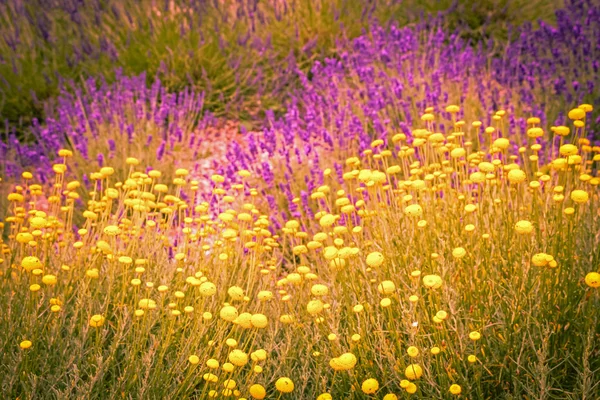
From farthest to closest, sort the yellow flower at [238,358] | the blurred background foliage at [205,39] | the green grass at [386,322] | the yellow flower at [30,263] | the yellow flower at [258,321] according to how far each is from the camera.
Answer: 1. the blurred background foliage at [205,39]
2. the yellow flower at [30,263]
3. the green grass at [386,322]
4. the yellow flower at [258,321]
5. the yellow flower at [238,358]

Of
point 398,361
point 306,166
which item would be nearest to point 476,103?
point 306,166

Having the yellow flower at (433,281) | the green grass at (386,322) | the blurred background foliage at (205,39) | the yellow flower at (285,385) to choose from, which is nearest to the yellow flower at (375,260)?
the green grass at (386,322)

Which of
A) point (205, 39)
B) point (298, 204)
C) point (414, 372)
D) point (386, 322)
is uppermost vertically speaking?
point (205, 39)

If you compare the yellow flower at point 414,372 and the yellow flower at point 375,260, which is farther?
the yellow flower at point 375,260

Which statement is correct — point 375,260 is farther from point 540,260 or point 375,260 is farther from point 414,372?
point 540,260

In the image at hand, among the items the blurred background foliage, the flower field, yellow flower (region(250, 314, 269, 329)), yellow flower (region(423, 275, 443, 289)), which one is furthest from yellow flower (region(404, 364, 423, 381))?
the blurred background foliage

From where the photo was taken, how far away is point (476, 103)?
167 inches

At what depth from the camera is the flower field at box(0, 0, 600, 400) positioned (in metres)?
1.81

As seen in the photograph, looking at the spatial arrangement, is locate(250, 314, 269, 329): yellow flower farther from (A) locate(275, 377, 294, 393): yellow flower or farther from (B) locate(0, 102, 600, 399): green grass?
(A) locate(275, 377, 294, 393): yellow flower

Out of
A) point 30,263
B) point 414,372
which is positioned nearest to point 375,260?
point 414,372

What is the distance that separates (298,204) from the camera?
3.46 meters

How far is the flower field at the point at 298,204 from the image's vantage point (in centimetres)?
181

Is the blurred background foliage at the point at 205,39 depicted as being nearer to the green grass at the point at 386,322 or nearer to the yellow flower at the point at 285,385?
the green grass at the point at 386,322

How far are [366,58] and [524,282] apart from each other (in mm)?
3315
